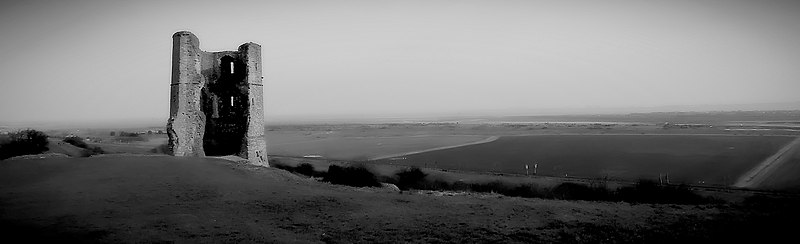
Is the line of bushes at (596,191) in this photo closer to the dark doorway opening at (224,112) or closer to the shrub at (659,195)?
the shrub at (659,195)

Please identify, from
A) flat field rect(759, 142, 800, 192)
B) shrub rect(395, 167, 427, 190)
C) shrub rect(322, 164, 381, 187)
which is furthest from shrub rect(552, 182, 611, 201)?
flat field rect(759, 142, 800, 192)

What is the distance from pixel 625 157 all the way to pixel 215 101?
1083 inches

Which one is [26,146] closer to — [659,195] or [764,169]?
[659,195]

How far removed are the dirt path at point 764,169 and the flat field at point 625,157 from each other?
446 millimetres

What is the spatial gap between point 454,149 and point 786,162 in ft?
75.8

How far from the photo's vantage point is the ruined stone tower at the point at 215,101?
61.2 ft

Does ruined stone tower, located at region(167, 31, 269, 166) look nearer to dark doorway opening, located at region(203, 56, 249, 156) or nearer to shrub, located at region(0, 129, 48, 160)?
dark doorway opening, located at region(203, 56, 249, 156)

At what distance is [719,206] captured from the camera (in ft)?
39.8

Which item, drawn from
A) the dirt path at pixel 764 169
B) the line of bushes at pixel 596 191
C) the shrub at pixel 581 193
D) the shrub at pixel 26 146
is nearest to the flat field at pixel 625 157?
the dirt path at pixel 764 169

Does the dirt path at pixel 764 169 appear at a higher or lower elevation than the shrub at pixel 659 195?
lower

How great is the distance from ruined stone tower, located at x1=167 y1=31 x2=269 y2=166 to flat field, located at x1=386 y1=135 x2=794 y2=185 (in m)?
13.8

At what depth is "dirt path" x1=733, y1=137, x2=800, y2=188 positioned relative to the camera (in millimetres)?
21297

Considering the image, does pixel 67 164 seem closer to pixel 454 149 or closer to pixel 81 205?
pixel 81 205

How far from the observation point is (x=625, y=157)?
31297 millimetres
